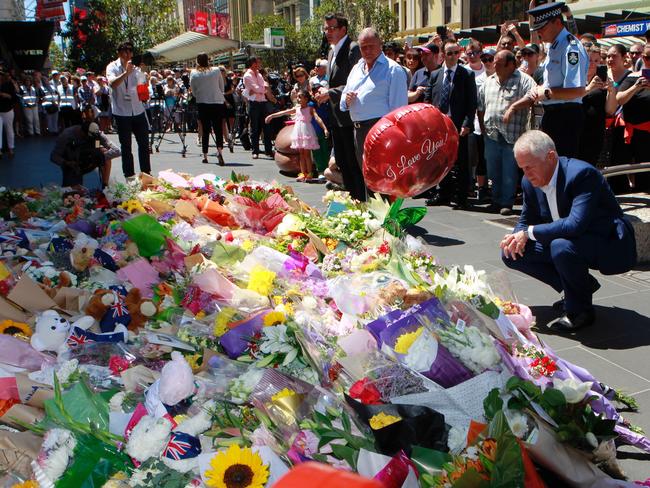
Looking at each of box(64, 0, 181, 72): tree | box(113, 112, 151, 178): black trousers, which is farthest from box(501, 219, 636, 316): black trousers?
box(64, 0, 181, 72): tree

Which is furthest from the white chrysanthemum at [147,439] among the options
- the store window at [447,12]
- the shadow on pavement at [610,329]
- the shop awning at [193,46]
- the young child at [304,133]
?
the store window at [447,12]

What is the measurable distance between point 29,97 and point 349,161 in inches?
582

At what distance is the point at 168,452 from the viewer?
2.07 metres

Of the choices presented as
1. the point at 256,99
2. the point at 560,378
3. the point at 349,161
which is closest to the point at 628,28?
the point at 256,99

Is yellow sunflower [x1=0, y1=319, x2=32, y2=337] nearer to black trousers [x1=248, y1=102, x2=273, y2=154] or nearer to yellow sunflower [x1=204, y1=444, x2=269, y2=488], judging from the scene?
yellow sunflower [x1=204, y1=444, x2=269, y2=488]

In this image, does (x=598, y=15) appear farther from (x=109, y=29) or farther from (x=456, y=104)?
(x=109, y=29)

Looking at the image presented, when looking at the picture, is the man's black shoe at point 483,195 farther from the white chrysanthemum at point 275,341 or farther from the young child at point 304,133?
the white chrysanthemum at point 275,341

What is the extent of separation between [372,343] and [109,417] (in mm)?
992

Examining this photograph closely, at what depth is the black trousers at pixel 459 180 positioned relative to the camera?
7188mm

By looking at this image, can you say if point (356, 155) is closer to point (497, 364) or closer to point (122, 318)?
point (122, 318)

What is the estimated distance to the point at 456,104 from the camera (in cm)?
704

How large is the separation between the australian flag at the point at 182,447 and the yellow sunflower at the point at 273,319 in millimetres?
757

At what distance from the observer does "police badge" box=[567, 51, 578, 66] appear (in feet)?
17.3

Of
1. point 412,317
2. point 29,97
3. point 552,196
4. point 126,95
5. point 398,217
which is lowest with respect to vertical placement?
point 412,317
